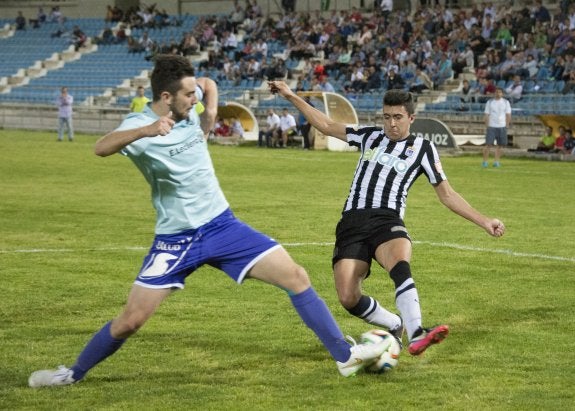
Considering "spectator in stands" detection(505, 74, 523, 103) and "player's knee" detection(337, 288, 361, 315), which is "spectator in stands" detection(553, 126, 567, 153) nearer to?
"spectator in stands" detection(505, 74, 523, 103)

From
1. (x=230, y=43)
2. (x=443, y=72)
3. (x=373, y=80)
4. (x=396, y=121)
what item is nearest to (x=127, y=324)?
(x=396, y=121)

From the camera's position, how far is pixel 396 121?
26.0 feet

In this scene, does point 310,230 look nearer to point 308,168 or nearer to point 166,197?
point 166,197

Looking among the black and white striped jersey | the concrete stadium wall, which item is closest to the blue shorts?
the black and white striped jersey

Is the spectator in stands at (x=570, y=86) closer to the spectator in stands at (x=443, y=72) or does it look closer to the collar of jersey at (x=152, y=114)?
the spectator in stands at (x=443, y=72)

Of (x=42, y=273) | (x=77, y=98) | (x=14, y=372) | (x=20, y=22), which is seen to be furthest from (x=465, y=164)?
(x=20, y=22)

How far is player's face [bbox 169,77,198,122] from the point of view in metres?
6.38

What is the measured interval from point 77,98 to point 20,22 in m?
13.0

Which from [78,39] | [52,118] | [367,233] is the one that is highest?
[367,233]

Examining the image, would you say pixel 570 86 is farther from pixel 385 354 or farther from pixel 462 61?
pixel 385 354

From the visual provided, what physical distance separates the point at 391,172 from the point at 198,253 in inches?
79.1

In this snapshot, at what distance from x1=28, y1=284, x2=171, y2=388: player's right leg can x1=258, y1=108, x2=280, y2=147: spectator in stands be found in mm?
30679

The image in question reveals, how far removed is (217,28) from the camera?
52.2m

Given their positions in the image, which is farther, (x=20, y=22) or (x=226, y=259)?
(x=20, y=22)
